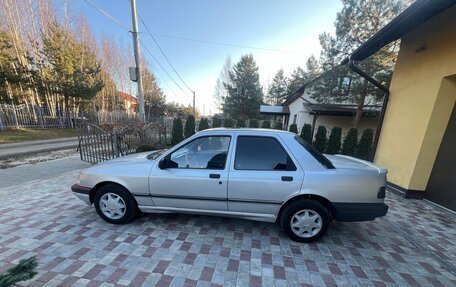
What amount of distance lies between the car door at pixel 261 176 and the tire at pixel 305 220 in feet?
0.63

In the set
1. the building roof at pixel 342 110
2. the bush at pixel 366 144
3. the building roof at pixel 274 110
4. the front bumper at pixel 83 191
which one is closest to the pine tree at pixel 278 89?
the building roof at pixel 274 110

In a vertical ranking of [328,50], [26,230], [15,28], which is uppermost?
[15,28]

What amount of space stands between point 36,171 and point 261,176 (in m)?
7.11

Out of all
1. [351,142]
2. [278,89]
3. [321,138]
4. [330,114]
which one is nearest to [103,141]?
[321,138]

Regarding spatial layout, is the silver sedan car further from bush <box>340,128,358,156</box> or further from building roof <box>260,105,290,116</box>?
building roof <box>260,105,290,116</box>

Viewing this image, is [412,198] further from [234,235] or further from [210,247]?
[210,247]

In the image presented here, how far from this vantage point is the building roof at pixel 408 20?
3.41 metres

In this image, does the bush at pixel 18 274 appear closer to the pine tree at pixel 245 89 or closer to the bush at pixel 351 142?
the bush at pixel 351 142

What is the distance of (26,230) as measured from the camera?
2.97 m

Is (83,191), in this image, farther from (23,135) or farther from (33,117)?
(33,117)

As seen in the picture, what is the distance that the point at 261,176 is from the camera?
2771mm

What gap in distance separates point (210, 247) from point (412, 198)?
5096 mm

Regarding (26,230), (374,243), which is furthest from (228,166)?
(26,230)

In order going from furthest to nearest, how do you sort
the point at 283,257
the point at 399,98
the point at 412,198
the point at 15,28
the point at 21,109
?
the point at 15,28 < the point at 21,109 < the point at 399,98 < the point at 412,198 < the point at 283,257
